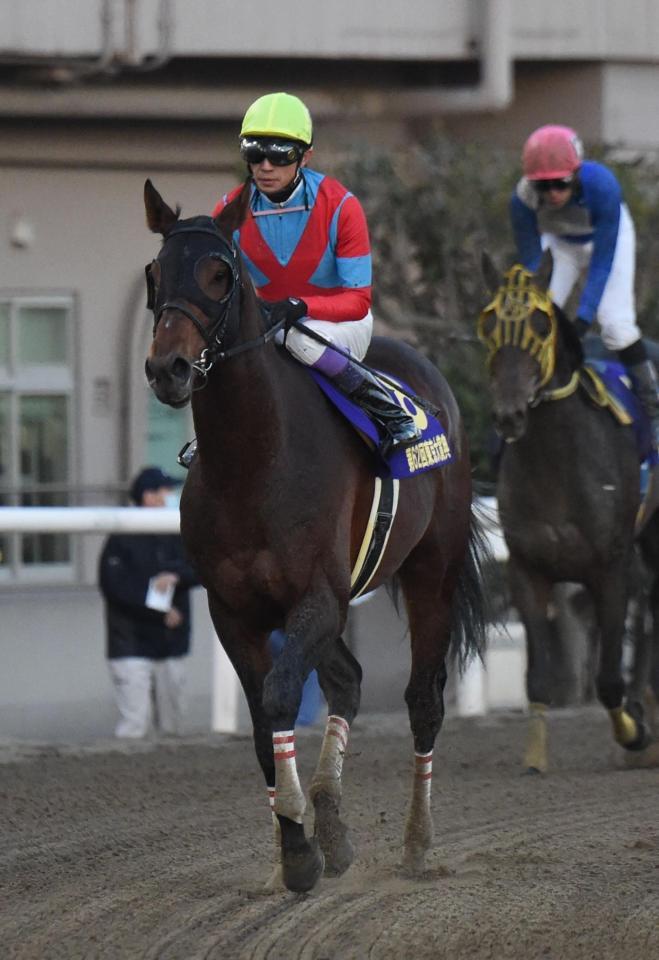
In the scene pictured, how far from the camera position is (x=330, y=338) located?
17.2 feet

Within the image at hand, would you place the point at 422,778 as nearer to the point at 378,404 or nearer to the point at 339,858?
the point at 339,858

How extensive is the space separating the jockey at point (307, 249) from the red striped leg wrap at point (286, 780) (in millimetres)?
1022

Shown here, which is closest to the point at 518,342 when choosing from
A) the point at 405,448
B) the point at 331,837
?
the point at 405,448

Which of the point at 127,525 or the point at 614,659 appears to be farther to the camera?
the point at 127,525

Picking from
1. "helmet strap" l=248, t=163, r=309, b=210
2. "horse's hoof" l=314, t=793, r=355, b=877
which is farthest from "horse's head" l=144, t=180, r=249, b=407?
"horse's hoof" l=314, t=793, r=355, b=877

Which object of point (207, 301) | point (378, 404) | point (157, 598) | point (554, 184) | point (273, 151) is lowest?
point (157, 598)

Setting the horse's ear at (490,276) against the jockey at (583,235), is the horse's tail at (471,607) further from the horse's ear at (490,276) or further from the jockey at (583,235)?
the jockey at (583,235)

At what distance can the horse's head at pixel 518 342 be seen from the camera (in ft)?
23.1

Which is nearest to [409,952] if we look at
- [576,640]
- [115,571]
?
[115,571]

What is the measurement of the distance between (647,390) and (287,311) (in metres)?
3.30

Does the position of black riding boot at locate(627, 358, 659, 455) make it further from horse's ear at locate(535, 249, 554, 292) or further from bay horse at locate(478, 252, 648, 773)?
horse's ear at locate(535, 249, 554, 292)

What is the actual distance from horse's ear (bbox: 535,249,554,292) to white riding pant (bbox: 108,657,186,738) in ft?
10.2

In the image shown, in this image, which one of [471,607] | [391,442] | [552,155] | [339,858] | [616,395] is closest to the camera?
[339,858]

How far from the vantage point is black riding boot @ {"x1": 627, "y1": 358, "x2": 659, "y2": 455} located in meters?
7.86
